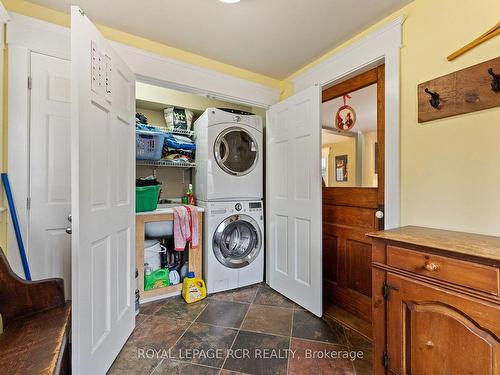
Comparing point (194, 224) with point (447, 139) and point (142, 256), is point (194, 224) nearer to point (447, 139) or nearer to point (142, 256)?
point (142, 256)

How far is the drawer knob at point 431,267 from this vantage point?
963mm

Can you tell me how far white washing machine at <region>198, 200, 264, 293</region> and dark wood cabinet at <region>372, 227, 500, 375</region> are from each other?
149 centimetres

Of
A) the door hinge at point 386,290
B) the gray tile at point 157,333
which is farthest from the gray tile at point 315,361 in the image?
the gray tile at point 157,333

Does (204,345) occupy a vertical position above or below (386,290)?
below

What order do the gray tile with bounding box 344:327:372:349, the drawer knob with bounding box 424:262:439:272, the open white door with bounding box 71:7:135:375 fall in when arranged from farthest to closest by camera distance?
the gray tile with bounding box 344:327:372:349 < the open white door with bounding box 71:7:135:375 < the drawer knob with bounding box 424:262:439:272

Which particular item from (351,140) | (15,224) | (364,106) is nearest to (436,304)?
(351,140)

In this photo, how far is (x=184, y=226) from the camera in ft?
7.29

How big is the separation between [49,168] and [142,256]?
1.01 meters

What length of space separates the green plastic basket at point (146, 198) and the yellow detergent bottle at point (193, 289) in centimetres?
76

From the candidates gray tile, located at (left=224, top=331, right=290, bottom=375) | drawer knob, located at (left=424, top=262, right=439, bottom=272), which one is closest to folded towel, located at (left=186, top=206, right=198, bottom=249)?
gray tile, located at (left=224, top=331, right=290, bottom=375)

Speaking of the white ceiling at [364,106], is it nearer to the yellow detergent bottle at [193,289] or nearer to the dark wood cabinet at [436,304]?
the dark wood cabinet at [436,304]

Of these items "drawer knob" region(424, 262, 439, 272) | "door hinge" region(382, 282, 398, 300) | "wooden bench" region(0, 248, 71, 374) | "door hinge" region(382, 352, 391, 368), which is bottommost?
"door hinge" region(382, 352, 391, 368)

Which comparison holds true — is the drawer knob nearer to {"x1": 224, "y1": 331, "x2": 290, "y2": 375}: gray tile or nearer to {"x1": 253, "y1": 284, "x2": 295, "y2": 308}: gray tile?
{"x1": 224, "y1": 331, "x2": 290, "y2": 375}: gray tile

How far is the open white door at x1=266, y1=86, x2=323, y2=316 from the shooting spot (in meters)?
1.93
